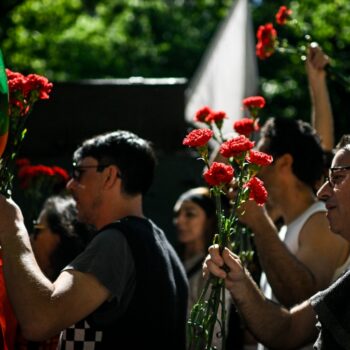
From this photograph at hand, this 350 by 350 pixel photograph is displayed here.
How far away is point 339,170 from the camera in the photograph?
3375 millimetres

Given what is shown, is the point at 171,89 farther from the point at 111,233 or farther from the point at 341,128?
the point at 341,128

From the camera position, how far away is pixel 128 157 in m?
3.80

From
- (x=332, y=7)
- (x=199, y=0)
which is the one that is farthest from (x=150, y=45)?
(x=332, y=7)

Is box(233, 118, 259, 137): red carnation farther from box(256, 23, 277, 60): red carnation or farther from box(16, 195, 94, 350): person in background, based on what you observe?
box(256, 23, 277, 60): red carnation

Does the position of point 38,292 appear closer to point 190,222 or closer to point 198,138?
point 198,138

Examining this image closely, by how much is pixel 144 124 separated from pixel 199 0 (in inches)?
775

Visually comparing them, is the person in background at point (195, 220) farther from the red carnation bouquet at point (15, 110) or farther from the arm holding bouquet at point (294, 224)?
the red carnation bouquet at point (15, 110)

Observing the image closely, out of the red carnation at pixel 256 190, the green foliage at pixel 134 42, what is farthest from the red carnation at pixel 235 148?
the green foliage at pixel 134 42

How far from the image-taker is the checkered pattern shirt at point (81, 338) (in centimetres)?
338

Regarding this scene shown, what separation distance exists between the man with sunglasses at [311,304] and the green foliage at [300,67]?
6.09 meters

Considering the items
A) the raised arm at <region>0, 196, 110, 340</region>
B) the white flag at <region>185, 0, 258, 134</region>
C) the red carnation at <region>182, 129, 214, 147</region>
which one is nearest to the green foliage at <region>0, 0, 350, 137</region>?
the white flag at <region>185, 0, 258, 134</region>

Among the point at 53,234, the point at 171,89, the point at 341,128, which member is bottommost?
the point at 341,128

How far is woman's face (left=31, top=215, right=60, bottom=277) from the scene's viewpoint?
14.7 feet

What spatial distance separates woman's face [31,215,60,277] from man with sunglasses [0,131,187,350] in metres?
0.72
